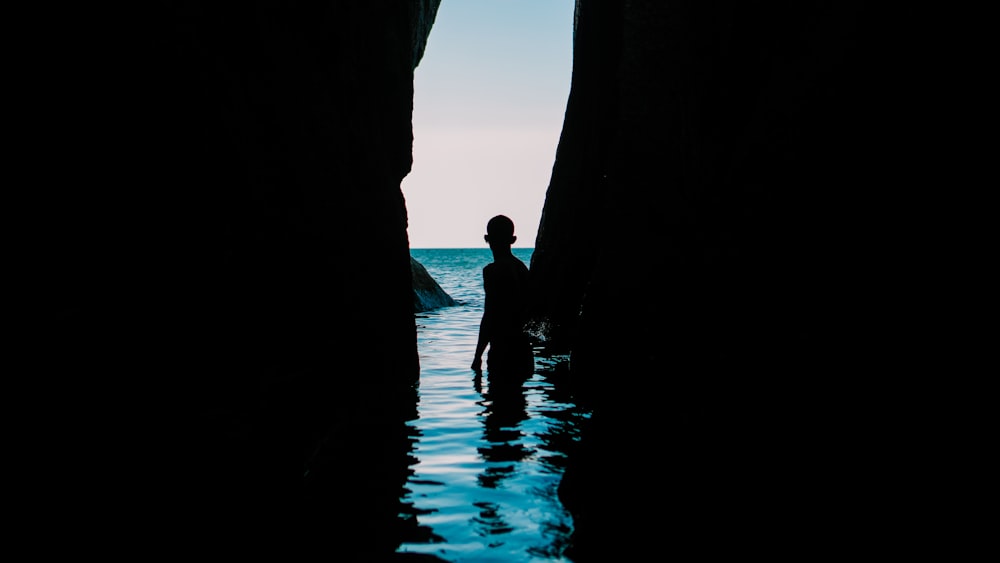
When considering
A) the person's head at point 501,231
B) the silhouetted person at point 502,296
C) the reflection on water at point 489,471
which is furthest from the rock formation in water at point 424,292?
the person's head at point 501,231

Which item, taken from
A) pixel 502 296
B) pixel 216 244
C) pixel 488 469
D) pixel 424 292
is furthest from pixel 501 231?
pixel 424 292

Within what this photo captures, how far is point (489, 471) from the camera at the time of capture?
461 centimetres

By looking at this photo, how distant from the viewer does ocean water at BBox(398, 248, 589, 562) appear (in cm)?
333

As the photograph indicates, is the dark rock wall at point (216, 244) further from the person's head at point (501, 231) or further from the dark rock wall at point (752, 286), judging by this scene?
the dark rock wall at point (752, 286)

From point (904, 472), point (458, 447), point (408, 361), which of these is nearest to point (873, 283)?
point (904, 472)

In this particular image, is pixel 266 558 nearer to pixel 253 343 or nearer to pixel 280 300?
pixel 253 343

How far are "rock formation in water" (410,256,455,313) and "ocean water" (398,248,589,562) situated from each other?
10.7 m

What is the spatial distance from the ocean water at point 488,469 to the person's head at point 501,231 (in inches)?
64.3

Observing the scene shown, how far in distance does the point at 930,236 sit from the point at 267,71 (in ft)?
11.6

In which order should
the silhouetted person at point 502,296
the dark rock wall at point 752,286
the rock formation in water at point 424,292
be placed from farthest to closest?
the rock formation in water at point 424,292 → the silhouetted person at point 502,296 → the dark rock wall at point 752,286

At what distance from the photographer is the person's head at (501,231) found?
6.97 metres

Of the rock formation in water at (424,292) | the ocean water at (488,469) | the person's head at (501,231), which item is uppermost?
the person's head at (501,231)

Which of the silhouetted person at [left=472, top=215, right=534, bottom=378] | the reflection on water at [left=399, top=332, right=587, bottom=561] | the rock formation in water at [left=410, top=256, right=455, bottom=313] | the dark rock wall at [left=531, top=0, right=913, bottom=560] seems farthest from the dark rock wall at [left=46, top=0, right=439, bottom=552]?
the rock formation in water at [left=410, top=256, right=455, bottom=313]

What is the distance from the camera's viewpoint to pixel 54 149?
213 cm
